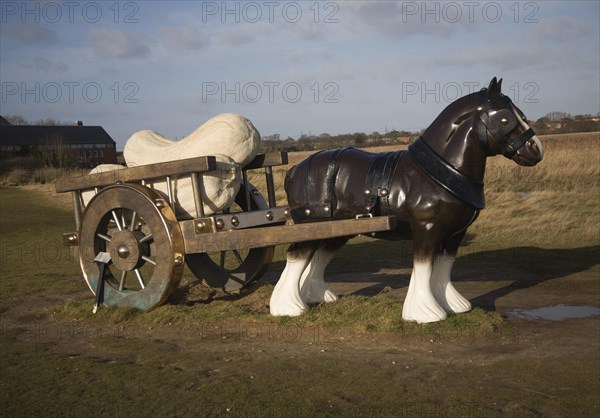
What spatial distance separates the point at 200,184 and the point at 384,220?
2.03m

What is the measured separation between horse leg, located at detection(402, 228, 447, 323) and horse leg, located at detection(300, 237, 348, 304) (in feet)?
4.12

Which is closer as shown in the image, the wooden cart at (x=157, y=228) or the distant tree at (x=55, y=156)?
the wooden cart at (x=157, y=228)

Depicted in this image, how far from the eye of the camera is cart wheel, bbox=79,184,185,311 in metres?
6.77

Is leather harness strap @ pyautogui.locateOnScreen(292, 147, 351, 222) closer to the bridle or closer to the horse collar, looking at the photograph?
the horse collar

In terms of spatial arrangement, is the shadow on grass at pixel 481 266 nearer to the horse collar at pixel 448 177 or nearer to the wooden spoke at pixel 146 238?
the horse collar at pixel 448 177

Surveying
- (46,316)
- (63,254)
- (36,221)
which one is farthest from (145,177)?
(36,221)

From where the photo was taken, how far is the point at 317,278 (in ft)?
24.3

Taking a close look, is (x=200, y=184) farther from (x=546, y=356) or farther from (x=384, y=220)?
(x=546, y=356)

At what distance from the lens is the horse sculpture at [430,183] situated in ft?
19.8

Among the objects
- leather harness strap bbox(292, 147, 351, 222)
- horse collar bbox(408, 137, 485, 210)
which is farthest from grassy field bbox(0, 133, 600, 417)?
horse collar bbox(408, 137, 485, 210)

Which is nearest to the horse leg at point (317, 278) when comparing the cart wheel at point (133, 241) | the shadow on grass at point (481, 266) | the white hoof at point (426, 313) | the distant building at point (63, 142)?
the shadow on grass at point (481, 266)

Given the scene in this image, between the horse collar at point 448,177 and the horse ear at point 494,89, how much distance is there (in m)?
0.73

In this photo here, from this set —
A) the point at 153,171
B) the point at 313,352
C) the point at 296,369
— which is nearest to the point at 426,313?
the point at 313,352

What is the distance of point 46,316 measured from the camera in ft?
25.4
